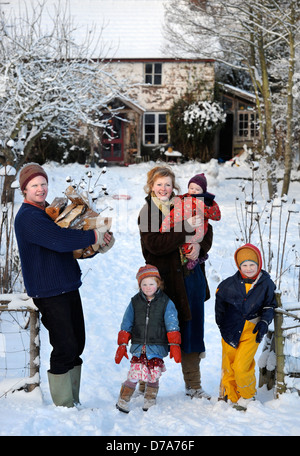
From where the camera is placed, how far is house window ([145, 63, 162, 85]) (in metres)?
21.4

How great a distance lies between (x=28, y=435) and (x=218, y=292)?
5.64ft

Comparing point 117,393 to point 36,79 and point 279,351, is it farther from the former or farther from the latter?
point 36,79

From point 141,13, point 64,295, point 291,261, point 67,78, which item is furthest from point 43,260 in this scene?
point 141,13

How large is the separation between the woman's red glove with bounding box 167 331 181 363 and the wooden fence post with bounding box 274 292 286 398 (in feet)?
2.58

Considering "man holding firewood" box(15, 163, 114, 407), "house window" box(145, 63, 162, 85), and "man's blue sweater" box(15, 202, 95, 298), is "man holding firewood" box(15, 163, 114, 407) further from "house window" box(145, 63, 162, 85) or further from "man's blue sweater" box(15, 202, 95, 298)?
"house window" box(145, 63, 162, 85)

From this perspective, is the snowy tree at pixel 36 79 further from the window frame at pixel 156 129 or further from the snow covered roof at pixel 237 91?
the snow covered roof at pixel 237 91

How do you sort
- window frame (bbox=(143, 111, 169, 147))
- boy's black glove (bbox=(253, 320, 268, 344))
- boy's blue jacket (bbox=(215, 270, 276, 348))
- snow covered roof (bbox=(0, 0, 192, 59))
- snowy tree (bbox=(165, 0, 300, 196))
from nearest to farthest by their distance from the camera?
boy's black glove (bbox=(253, 320, 268, 344)) → boy's blue jacket (bbox=(215, 270, 276, 348)) → snowy tree (bbox=(165, 0, 300, 196)) → snow covered roof (bbox=(0, 0, 192, 59)) → window frame (bbox=(143, 111, 169, 147))

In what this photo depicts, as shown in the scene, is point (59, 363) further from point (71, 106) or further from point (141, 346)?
point (71, 106)

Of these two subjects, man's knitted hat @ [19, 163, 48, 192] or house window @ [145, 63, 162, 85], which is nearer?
man's knitted hat @ [19, 163, 48, 192]

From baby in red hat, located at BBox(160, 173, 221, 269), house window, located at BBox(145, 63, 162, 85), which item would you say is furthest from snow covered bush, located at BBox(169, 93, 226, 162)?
baby in red hat, located at BBox(160, 173, 221, 269)

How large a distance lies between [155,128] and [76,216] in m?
18.5

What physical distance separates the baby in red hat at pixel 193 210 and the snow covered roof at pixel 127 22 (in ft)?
57.8

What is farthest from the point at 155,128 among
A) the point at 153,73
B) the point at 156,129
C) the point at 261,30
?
the point at 261,30

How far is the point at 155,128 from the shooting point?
2172cm
